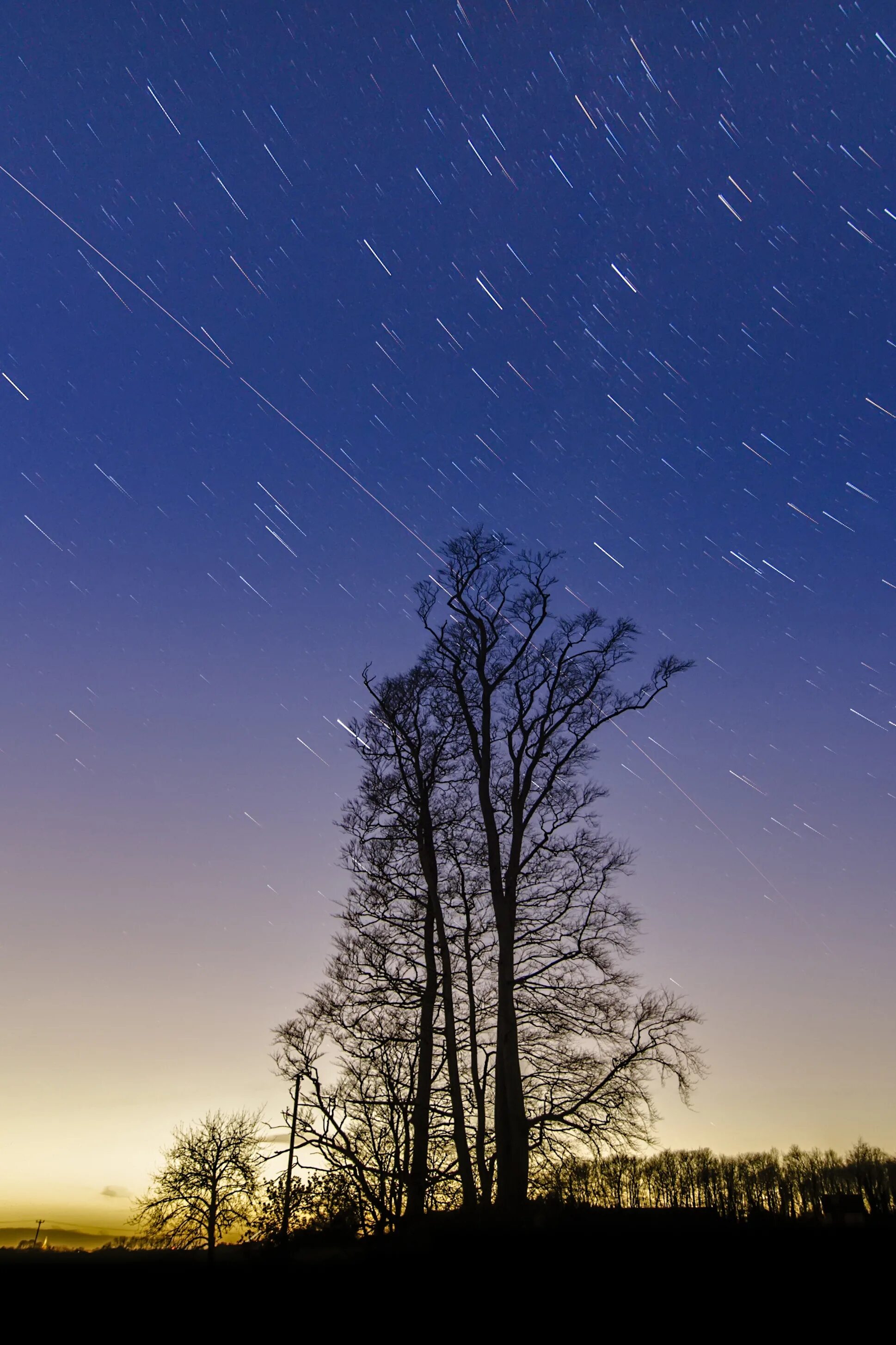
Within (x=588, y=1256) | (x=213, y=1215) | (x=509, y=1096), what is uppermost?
(x=509, y=1096)

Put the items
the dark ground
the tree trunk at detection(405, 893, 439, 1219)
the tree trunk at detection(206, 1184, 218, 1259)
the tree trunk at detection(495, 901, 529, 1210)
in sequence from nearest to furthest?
the dark ground < the tree trunk at detection(495, 901, 529, 1210) < the tree trunk at detection(405, 893, 439, 1219) < the tree trunk at detection(206, 1184, 218, 1259)

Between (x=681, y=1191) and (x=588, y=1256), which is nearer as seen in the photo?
(x=588, y=1256)

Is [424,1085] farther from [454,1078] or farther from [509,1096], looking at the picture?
[509,1096]

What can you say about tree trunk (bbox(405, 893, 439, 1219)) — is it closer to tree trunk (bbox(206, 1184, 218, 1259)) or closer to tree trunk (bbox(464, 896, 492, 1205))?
tree trunk (bbox(464, 896, 492, 1205))

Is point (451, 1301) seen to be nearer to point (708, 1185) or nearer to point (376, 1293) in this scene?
point (376, 1293)

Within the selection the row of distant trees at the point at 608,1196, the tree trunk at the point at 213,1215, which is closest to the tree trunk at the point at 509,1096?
the row of distant trees at the point at 608,1196

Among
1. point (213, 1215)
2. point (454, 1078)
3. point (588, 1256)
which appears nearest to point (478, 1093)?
point (454, 1078)

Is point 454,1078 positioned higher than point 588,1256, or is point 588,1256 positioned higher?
point 454,1078

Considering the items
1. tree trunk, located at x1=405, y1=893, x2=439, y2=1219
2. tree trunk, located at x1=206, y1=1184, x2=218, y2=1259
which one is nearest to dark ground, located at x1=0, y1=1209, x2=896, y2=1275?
tree trunk, located at x1=405, y1=893, x2=439, y2=1219

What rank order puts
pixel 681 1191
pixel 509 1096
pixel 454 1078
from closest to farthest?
pixel 509 1096, pixel 454 1078, pixel 681 1191

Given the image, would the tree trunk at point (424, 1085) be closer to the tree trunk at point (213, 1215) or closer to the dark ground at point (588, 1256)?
the dark ground at point (588, 1256)

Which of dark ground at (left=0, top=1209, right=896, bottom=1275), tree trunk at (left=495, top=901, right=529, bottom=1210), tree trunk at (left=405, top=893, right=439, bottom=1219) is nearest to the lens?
dark ground at (left=0, top=1209, right=896, bottom=1275)

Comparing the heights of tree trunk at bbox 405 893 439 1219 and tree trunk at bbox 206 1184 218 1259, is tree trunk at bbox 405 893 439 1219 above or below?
above

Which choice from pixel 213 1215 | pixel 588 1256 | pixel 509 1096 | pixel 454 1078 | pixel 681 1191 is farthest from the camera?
pixel 213 1215
